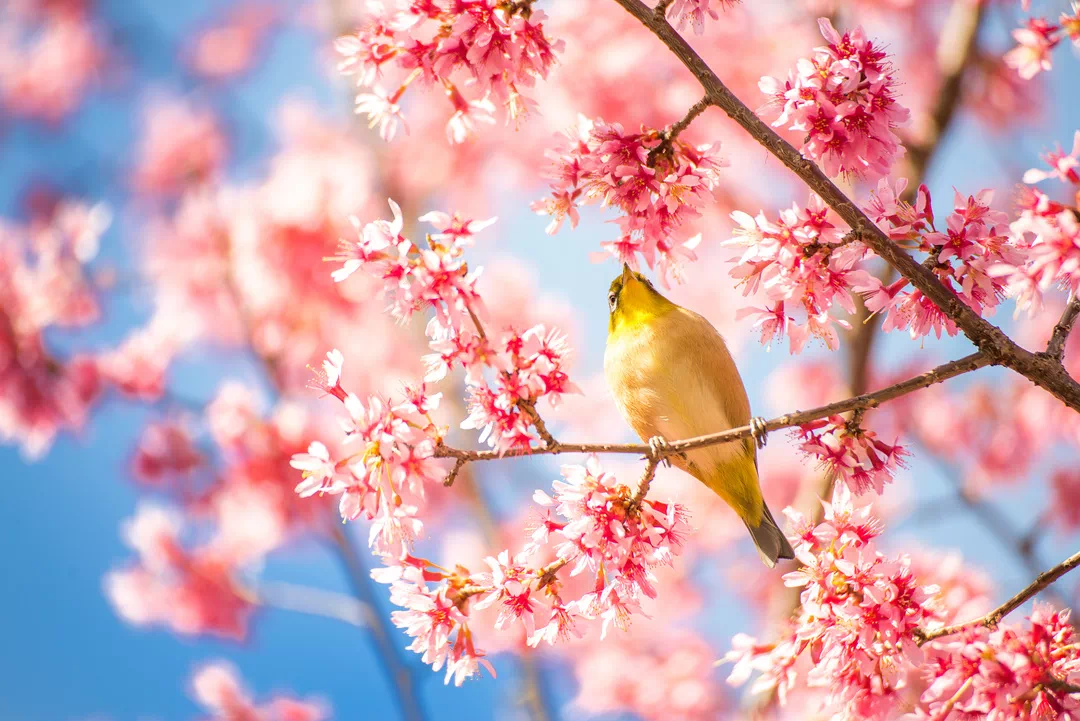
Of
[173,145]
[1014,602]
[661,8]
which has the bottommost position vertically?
[1014,602]

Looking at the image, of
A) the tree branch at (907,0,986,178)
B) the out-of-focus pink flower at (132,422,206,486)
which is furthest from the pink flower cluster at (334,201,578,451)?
the out-of-focus pink flower at (132,422,206,486)

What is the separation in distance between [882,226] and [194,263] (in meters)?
5.61

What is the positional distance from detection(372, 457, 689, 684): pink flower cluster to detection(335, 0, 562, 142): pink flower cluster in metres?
0.76

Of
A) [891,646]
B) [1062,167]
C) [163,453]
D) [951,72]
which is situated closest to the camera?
[1062,167]

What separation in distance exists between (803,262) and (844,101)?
0.99 feet

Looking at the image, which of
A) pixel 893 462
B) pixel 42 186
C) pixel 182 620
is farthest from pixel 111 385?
pixel 893 462

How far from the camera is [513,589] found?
172 cm

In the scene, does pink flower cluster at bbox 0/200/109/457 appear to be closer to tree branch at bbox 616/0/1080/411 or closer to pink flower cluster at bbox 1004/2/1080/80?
tree branch at bbox 616/0/1080/411

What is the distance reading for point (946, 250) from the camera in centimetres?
160

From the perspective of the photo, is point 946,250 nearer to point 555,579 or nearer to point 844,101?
point 844,101

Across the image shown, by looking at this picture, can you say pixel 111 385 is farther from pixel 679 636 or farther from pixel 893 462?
pixel 893 462

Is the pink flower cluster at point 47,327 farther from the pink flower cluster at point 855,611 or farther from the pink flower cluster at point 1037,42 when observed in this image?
the pink flower cluster at point 1037,42

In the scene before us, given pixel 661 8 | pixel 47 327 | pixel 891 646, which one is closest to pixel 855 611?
pixel 891 646

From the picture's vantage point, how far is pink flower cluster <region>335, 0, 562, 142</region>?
65.9 inches
